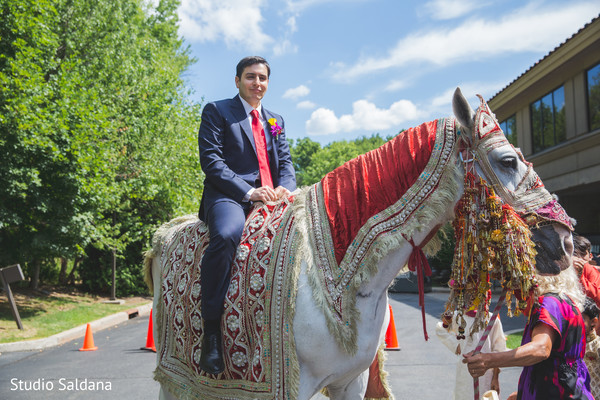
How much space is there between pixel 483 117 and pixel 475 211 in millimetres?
513

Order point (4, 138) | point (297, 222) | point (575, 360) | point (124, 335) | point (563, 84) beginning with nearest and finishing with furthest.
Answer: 1. point (297, 222)
2. point (575, 360)
3. point (4, 138)
4. point (124, 335)
5. point (563, 84)

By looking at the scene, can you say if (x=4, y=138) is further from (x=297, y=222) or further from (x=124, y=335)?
(x=297, y=222)

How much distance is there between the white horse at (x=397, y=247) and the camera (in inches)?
94.1

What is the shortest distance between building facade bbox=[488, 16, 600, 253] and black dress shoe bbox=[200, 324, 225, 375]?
1275cm

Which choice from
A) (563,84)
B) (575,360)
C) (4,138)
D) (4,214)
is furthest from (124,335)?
(563,84)

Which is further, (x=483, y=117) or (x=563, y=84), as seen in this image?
(x=563, y=84)

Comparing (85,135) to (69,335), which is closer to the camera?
(69,335)

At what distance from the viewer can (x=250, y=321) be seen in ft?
8.75

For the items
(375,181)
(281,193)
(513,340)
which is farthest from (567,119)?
(375,181)

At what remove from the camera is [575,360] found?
2932 millimetres

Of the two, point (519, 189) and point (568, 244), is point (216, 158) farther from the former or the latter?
point (568, 244)

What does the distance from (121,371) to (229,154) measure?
18.6 ft

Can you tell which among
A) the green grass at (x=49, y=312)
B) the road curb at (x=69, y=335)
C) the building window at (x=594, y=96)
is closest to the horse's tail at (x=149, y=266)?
the road curb at (x=69, y=335)

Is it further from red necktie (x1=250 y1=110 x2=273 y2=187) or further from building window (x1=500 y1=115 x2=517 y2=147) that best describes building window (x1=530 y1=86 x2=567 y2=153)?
red necktie (x1=250 y1=110 x2=273 y2=187)
